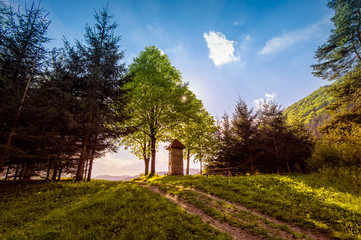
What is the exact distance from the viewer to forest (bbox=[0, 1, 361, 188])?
1090 centimetres

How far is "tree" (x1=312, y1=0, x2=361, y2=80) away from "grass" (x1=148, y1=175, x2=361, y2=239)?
58.6 feet

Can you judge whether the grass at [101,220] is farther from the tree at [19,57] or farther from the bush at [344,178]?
the bush at [344,178]

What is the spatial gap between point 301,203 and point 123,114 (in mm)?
16772

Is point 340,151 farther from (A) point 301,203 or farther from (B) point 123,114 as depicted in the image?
(B) point 123,114

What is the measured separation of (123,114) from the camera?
55.2 feet

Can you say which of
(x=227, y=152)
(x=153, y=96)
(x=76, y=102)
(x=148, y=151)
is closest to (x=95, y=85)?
(x=76, y=102)

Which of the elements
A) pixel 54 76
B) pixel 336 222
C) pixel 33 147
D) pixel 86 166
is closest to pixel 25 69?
pixel 54 76

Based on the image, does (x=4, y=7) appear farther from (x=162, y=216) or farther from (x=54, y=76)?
(x=162, y=216)

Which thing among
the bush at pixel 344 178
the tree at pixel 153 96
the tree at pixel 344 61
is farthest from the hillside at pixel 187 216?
the tree at pixel 344 61

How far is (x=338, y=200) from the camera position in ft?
28.1

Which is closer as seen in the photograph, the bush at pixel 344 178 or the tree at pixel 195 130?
the bush at pixel 344 178

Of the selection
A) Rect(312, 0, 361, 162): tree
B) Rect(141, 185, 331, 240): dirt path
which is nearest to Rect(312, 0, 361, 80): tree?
Rect(312, 0, 361, 162): tree

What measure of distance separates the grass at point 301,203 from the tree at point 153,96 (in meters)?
10.1

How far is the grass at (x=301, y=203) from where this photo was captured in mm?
6152
